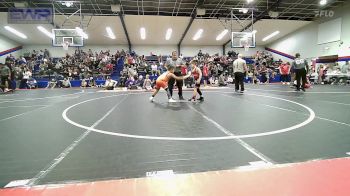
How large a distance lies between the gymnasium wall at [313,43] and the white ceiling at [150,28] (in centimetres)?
70

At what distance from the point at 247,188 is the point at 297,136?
1693mm

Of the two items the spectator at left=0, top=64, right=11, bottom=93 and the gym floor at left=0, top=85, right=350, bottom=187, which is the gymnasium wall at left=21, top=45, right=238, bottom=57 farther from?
the gym floor at left=0, top=85, right=350, bottom=187

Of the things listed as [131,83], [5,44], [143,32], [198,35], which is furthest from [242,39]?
[5,44]

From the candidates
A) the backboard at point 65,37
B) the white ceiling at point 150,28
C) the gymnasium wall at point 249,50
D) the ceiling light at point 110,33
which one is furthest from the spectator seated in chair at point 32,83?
the gymnasium wall at point 249,50

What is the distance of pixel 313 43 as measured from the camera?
848 inches

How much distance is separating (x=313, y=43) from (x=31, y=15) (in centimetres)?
2263

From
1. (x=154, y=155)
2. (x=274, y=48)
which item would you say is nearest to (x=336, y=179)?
(x=154, y=155)

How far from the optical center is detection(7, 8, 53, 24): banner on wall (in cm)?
1590

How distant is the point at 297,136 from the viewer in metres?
3.03

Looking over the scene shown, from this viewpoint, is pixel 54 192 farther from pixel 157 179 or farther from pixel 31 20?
pixel 31 20

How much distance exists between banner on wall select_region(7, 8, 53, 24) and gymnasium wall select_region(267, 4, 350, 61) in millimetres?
21195

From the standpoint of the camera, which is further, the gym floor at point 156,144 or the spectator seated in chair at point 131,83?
the spectator seated in chair at point 131,83

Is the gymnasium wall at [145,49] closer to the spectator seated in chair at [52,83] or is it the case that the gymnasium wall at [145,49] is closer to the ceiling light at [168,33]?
the ceiling light at [168,33]

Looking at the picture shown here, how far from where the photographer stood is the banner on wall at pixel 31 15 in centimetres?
1590
